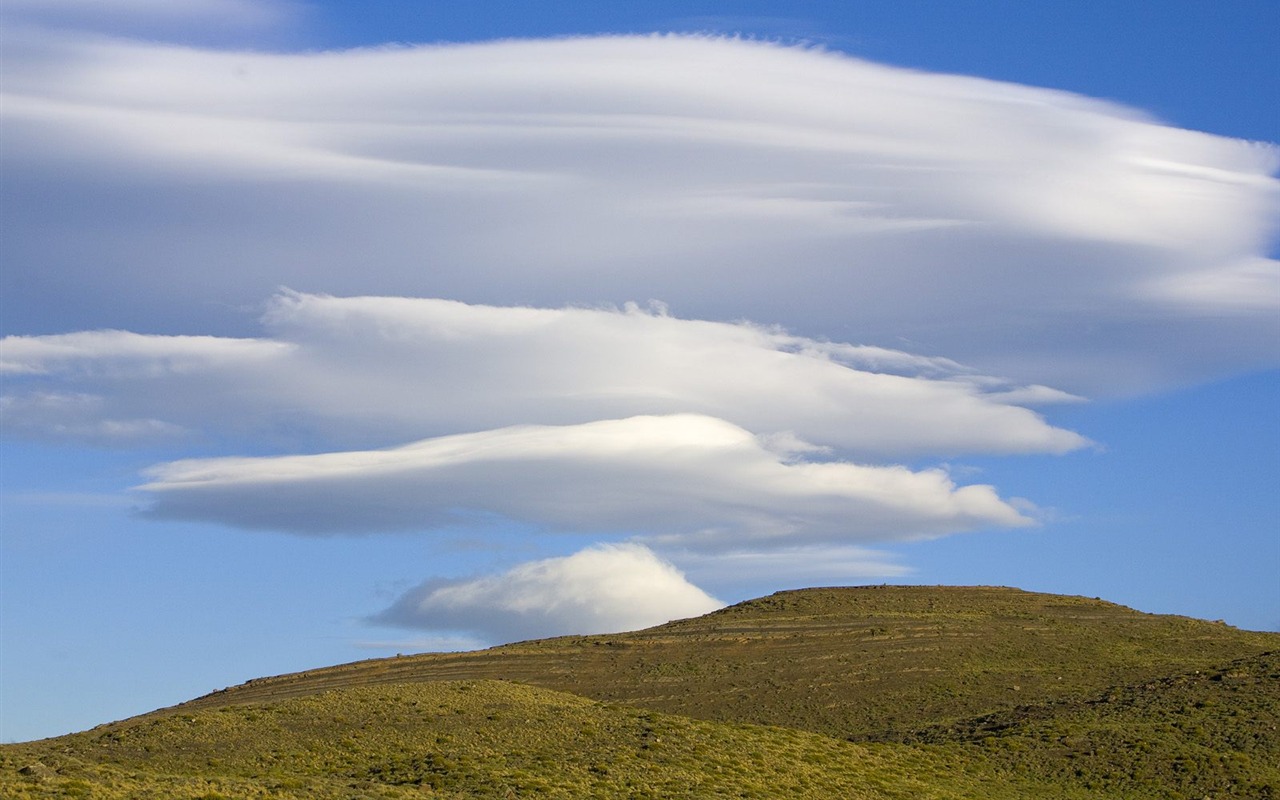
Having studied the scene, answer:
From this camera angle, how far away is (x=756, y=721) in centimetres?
7081

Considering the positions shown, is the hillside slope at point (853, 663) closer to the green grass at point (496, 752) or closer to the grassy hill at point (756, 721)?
the grassy hill at point (756, 721)

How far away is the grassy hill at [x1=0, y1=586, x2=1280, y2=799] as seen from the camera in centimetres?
5225

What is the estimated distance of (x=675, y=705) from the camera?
2931 inches

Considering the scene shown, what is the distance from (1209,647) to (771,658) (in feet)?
96.9

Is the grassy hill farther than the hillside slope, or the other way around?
the hillside slope

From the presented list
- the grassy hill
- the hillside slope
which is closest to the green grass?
the grassy hill

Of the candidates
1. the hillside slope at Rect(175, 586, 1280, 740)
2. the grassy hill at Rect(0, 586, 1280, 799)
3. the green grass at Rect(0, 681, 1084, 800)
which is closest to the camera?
the green grass at Rect(0, 681, 1084, 800)

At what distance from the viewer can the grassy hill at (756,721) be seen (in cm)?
5225

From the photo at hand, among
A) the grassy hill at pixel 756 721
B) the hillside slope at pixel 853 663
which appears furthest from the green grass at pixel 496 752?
the hillside slope at pixel 853 663

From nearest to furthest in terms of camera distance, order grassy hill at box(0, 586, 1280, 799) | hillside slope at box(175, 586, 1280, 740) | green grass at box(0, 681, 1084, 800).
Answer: green grass at box(0, 681, 1084, 800), grassy hill at box(0, 586, 1280, 799), hillside slope at box(175, 586, 1280, 740)

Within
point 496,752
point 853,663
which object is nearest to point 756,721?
point 853,663

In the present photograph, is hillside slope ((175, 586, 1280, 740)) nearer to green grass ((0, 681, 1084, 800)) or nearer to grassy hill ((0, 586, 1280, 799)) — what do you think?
grassy hill ((0, 586, 1280, 799))

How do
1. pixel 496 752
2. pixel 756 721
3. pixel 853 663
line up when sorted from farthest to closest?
pixel 853 663 < pixel 756 721 < pixel 496 752

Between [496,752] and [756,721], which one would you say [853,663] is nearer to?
[756,721]
